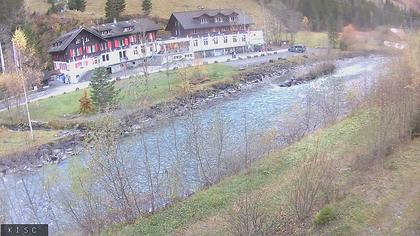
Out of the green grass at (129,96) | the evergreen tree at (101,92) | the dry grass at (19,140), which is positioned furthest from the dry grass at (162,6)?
the dry grass at (19,140)

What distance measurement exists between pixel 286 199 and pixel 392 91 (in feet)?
24.3

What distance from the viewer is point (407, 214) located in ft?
53.6

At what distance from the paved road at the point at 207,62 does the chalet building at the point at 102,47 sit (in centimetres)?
286

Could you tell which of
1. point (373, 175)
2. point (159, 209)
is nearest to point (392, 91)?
point (373, 175)

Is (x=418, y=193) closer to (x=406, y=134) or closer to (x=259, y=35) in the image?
(x=406, y=134)

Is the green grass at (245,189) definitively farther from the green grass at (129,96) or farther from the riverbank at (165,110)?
the green grass at (129,96)

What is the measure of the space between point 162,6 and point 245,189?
197 ft

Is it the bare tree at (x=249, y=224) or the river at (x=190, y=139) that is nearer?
the bare tree at (x=249, y=224)

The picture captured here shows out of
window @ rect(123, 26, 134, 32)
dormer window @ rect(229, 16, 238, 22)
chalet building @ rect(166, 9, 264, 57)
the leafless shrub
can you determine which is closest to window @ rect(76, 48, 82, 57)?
window @ rect(123, 26, 134, 32)

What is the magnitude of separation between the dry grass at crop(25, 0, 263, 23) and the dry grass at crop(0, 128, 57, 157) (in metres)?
33.4

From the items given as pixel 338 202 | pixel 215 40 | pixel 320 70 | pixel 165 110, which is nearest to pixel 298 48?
pixel 215 40

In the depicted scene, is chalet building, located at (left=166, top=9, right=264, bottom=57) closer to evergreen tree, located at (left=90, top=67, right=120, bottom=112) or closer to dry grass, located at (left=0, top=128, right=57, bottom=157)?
evergreen tree, located at (left=90, top=67, right=120, bottom=112)

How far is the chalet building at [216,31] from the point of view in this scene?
214ft

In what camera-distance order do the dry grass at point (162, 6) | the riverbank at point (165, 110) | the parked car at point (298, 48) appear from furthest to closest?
the dry grass at point (162, 6), the parked car at point (298, 48), the riverbank at point (165, 110)
